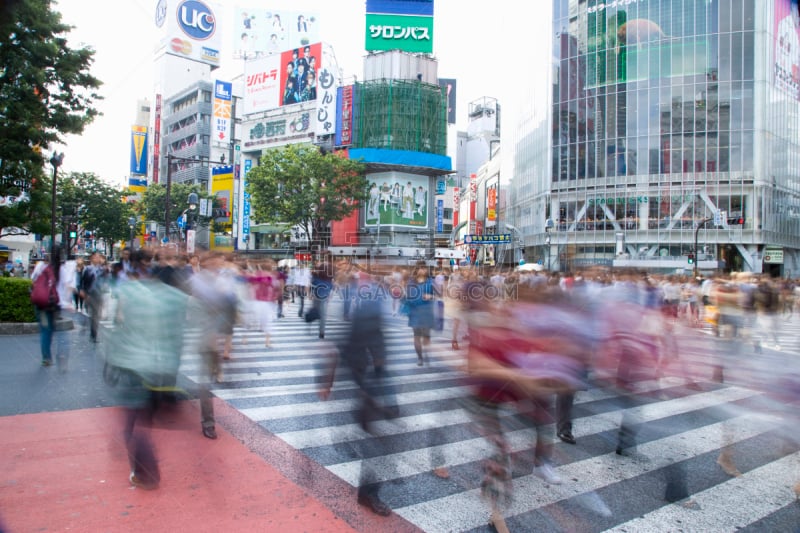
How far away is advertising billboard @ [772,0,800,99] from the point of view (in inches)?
1821

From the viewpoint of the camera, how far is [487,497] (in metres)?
4.10

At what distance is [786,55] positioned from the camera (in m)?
48.1

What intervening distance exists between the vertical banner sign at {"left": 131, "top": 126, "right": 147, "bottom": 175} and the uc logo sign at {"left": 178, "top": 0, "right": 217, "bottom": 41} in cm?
1975

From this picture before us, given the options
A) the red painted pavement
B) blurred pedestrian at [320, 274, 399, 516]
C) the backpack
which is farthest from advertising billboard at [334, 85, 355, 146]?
blurred pedestrian at [320, 274, 399, 516]

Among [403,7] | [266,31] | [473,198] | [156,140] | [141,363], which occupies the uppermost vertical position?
[266,31]

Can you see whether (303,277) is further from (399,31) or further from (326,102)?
(399,31)

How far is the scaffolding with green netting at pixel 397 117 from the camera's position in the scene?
52.9 m

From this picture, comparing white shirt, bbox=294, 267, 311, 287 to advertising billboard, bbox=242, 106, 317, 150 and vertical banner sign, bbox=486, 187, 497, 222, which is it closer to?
advertising billboard, bbox=242, 106, 317, 150

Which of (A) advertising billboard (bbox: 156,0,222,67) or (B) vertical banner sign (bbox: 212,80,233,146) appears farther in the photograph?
(A) advertising billboard (bbox: 156,0,222,67)

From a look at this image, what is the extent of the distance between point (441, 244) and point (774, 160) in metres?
30.4

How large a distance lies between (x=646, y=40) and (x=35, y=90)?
159 feet

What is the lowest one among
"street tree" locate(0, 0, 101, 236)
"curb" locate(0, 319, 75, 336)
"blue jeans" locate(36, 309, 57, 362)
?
"curb" locate(0, 319, 75, 336)

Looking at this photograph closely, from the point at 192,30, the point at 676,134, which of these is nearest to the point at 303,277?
the point at 676,134

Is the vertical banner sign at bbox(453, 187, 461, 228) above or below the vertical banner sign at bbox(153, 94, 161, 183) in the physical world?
below
